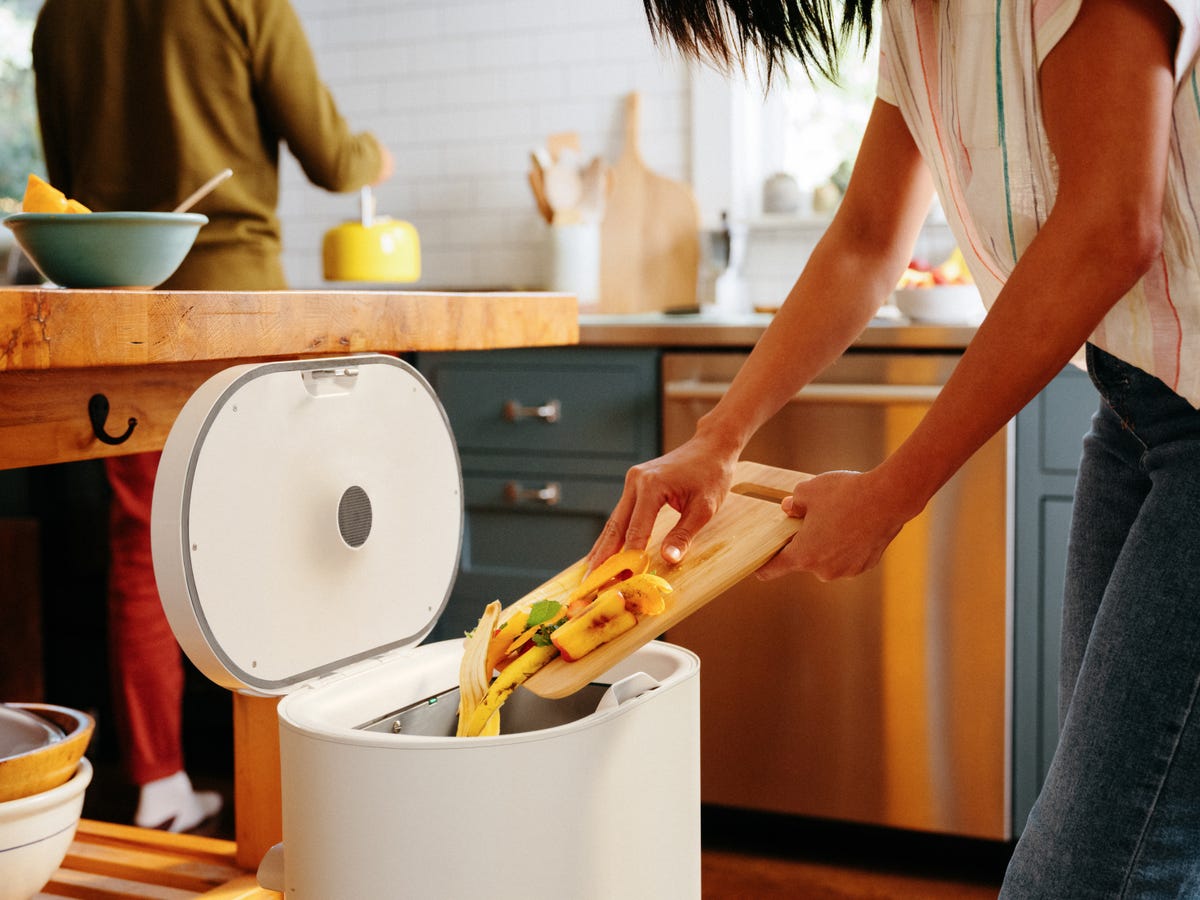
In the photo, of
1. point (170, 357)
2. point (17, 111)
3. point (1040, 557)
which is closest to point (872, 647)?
point (1040, 557)

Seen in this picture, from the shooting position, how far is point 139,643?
2.05 meters

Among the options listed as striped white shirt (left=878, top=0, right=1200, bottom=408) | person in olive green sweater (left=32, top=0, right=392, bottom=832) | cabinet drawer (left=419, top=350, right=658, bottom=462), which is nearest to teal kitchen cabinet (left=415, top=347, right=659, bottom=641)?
cabinet drawer (left=419, top=350, right=658, bottom=462)

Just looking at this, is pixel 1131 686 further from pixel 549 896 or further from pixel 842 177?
pixel 842 177

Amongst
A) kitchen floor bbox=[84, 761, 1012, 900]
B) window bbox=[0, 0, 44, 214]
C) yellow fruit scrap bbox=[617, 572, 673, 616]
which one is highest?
window bbox=[0, 0, 44, 214]

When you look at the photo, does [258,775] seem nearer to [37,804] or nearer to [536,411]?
[37,804]

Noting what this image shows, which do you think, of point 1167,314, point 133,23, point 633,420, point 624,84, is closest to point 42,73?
point 133,23

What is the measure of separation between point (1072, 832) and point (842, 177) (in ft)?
6.71

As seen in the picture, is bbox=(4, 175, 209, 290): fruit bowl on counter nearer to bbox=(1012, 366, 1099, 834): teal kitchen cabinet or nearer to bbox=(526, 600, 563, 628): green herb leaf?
bbox=(526, 600, 563, 628): green herb leaf

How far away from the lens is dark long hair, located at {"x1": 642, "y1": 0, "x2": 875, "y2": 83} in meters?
0.92

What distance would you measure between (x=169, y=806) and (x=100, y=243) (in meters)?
1.31

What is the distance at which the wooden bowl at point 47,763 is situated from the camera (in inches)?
41.3

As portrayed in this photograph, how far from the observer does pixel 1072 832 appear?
0.76m

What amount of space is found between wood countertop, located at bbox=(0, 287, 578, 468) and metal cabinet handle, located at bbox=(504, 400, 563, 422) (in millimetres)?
832

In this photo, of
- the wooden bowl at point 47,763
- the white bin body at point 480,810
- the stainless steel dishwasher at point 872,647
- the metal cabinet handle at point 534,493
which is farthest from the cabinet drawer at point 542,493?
the white bin body at point 480,810
